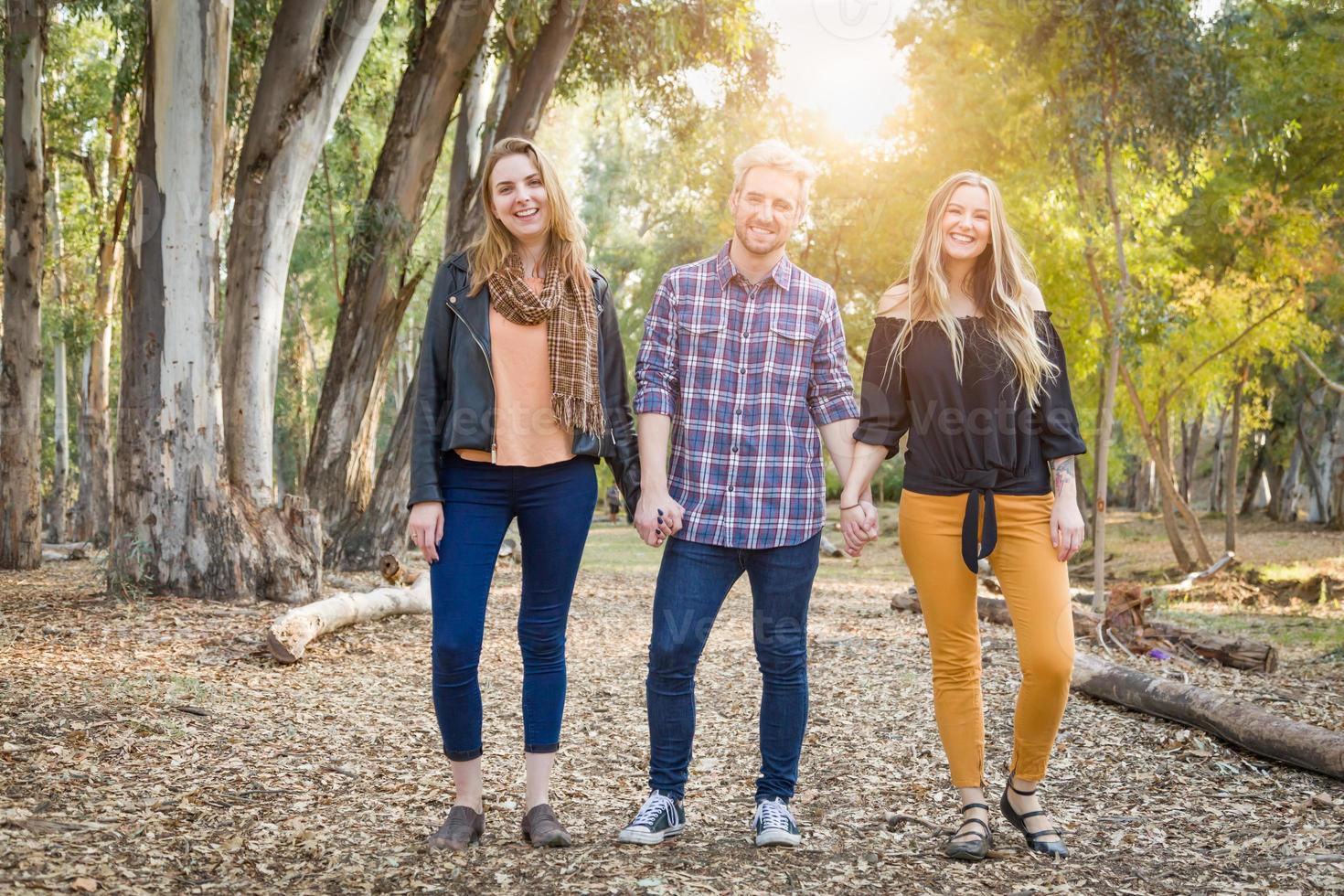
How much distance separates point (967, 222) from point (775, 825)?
6.38ft

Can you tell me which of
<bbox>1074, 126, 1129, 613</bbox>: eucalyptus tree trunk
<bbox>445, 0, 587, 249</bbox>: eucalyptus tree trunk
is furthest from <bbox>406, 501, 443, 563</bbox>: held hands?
<bbox>1074, 126, 1129, 613</bbox>: eucalyptus tree trunk

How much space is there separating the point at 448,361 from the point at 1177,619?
923 centimetres

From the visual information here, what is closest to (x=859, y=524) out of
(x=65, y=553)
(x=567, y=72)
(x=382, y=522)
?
(x=382, y=522)

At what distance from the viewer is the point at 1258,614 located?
11406 millimetres

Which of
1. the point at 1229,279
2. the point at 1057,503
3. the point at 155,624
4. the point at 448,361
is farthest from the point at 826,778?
the point at 1229,279

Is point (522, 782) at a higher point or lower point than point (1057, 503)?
lower

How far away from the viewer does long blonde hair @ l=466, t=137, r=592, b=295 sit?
333 cm

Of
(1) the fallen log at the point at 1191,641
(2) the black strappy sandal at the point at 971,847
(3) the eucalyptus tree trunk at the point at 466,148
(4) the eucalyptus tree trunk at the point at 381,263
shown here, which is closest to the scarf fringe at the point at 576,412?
(2) the black strappy sandal at the point at 971,847

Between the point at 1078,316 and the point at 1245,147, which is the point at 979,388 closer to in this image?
the point at 1245,147

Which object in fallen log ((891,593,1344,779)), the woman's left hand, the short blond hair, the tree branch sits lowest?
fallen log ((891,593,1344,779))

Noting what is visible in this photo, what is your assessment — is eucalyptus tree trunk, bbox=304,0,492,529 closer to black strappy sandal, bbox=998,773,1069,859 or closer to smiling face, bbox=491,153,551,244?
smiling face, bbox=491,153,551,244

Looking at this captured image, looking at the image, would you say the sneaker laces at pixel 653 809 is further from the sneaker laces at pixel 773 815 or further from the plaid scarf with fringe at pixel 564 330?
the plaid scarf with fringe at pixel 564 330

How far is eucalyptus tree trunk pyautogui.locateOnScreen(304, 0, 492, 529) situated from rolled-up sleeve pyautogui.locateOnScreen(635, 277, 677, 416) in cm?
761

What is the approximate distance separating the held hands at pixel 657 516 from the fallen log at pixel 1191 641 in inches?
175
